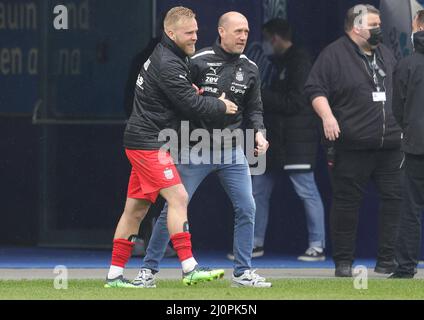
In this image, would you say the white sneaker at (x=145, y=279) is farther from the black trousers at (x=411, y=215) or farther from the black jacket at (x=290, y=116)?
the black jacket at (x=290, y=116)

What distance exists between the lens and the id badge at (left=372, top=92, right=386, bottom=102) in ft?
36.3

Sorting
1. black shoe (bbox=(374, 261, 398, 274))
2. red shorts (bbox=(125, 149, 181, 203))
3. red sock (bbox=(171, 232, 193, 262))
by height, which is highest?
red shorts (bbox=(125, 149, 181, 203))

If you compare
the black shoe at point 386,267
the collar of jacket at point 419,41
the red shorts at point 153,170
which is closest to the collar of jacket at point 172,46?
the red shorts at point 153,170

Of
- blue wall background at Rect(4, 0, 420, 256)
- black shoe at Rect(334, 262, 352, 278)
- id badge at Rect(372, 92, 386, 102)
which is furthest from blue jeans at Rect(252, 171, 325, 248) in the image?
id badge at Rect(372, 92, 386, 102)

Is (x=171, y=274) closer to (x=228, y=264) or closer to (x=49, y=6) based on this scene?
(x=228, y=264)

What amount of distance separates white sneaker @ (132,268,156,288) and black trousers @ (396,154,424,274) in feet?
5.98

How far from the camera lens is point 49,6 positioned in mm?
13047

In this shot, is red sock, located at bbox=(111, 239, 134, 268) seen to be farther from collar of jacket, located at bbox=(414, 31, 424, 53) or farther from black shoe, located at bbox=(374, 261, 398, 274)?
collar of jacket, located at bbox=(414, 31, 424, 53)

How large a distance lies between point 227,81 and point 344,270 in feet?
6.16

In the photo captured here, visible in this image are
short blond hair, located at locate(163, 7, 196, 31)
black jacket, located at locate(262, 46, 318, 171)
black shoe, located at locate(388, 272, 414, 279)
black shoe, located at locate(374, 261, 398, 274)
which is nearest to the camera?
short blond hair, located at locate(163, 7, 196, 31)

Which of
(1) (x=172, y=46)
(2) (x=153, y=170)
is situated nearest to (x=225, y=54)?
(1) (x=172, y=46)

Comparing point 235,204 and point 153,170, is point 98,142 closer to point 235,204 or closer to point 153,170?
point 235,204

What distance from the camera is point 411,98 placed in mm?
10609
